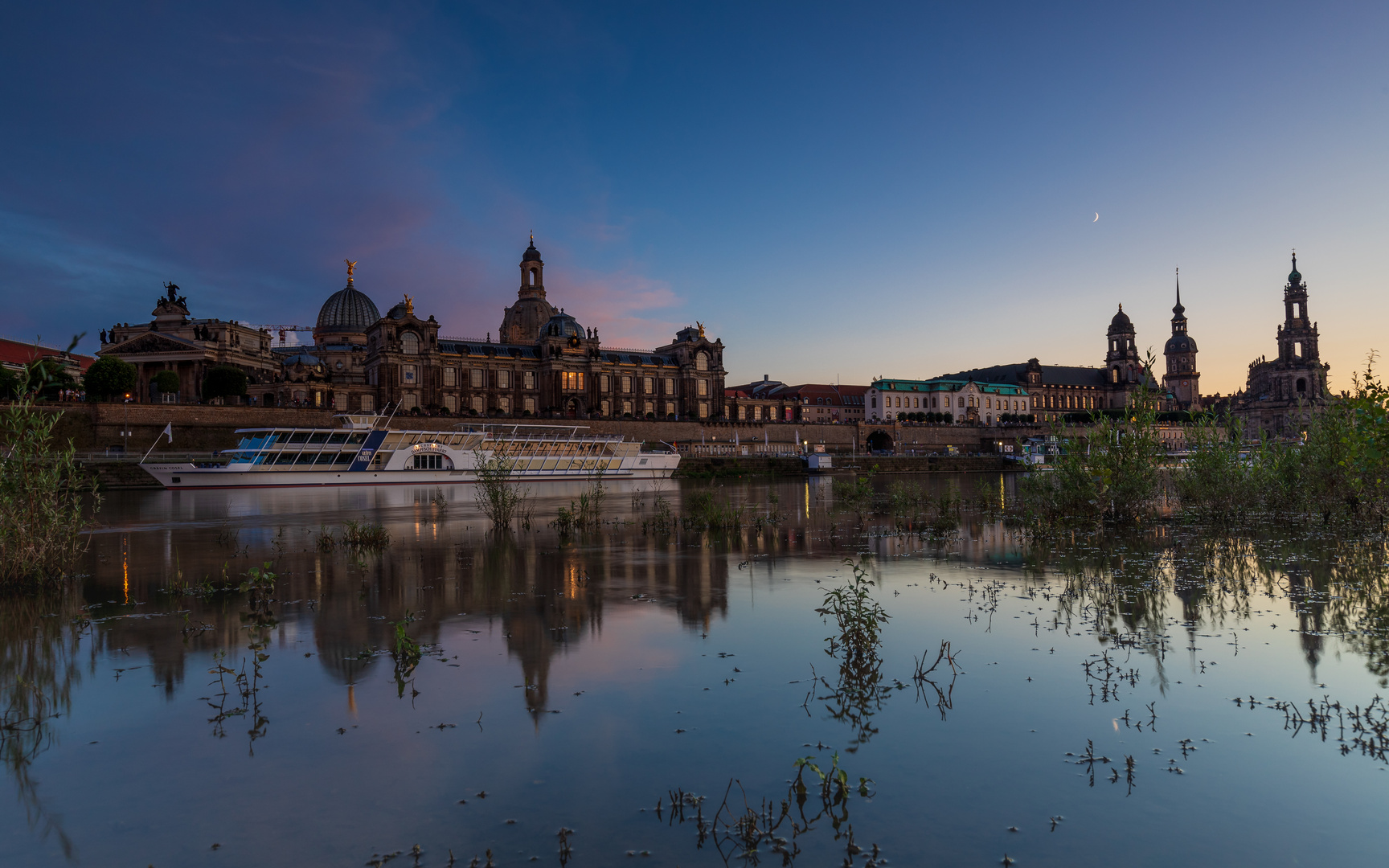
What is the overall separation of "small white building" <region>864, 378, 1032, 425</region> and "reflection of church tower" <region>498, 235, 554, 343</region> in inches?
2124

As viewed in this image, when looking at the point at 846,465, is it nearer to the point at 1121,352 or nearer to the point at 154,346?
the point at 154,346

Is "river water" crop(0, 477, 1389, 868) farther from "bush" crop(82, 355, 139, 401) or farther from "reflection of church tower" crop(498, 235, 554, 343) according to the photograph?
"reflection of church tower" crop(498, 235, 554, 343)

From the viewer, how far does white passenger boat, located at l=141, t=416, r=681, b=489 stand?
51688 millimetres

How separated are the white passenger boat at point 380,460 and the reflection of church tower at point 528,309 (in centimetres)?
4915

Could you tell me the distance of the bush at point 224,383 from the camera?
77.3 metres

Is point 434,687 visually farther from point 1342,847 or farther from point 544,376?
→ point 544,376

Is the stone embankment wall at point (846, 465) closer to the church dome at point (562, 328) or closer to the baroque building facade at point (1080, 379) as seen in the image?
the church dome at point (562, 328)

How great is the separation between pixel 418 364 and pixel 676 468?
3697 cm

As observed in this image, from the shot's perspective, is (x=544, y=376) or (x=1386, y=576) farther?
(x=544, y=376)

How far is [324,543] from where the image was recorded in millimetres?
18844

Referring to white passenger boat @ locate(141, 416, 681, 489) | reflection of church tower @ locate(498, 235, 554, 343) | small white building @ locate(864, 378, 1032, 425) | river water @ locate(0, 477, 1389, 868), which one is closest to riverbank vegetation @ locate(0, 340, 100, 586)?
river water @ locate(0, 477, 1389, 868)

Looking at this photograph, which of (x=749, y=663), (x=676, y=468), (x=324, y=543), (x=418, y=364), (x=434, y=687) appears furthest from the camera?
(x=418, y=364)

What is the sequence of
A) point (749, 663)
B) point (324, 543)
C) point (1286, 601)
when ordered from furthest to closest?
point (324, 543) < point (1286, 601) < point (749, 663)

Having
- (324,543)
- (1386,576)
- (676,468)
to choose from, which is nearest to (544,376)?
(676,468)
